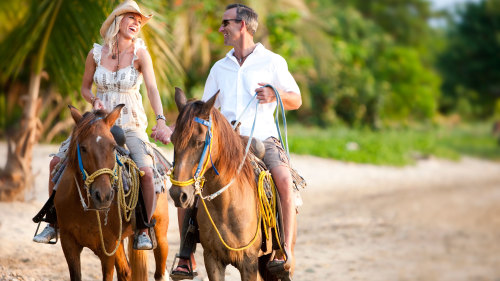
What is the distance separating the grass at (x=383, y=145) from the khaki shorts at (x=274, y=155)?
13585 mm

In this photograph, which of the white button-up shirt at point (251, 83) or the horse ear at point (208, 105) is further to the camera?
the white button-up shirt at point (251, 83)

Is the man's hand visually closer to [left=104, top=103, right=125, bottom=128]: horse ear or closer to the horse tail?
[left=104, top=103, right=125, bottom=128]: horse ear

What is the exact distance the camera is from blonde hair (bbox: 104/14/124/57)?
5.03 metres

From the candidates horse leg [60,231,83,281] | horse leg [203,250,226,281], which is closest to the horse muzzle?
horse leg [203,250,226,281]

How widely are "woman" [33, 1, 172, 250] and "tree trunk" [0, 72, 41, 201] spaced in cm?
530

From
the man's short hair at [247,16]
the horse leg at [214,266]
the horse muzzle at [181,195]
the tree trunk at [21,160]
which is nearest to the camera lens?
the horse muzzle at [181,195]

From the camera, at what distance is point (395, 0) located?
38.8 m

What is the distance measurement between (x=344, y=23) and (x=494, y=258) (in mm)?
24331

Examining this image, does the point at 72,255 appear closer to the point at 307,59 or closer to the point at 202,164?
the point at 202,164

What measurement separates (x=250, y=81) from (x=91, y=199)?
1.44 m

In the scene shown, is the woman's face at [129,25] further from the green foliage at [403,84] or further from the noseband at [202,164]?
the green foliage at [403,84]

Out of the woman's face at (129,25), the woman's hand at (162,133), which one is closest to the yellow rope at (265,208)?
the woman's hand at (162,133)

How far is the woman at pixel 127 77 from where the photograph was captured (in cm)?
500

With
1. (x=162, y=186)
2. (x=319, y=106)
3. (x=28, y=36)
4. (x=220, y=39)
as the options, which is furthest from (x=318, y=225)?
(x=319, y=106)
